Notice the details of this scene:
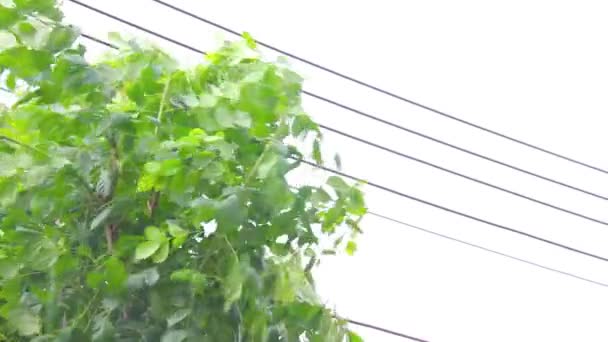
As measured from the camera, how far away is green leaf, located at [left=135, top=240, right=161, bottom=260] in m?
1.06

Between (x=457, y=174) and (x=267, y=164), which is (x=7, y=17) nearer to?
(x=267, y=164)

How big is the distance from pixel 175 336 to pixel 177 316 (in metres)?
0.03

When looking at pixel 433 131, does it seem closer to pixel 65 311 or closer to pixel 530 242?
pixel 530 242

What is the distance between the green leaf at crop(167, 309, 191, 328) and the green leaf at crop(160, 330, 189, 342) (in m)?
0.01

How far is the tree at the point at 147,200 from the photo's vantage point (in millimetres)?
1072

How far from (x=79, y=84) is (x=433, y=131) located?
1896mm

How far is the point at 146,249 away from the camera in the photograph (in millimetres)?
1065

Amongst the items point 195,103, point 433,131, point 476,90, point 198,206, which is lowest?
point 198,206

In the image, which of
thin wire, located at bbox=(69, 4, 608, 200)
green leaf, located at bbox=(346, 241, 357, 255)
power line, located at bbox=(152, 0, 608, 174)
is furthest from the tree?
power line, located at bbox=(152, 0, 608, 174)

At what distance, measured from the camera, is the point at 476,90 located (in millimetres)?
2896

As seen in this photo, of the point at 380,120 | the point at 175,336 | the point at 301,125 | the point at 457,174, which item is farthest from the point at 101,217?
the point at 457,174

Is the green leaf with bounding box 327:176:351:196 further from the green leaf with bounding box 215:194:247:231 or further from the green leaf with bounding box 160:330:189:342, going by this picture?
the green leaf with bounding box 160:330:189:342

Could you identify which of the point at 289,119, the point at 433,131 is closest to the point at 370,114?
the point at 433,131

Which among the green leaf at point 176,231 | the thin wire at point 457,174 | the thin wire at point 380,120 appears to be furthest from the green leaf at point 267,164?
the thin wire at point 457,174
